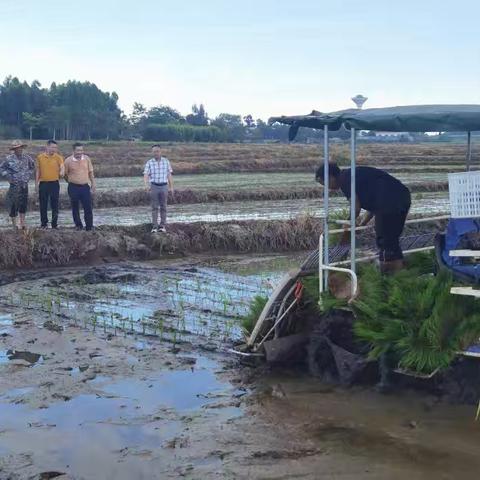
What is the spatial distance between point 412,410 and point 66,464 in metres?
2.63

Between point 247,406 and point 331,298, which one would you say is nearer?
point 247,406

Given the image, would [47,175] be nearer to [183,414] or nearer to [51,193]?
[51,193]

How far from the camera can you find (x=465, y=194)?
6.07 metres

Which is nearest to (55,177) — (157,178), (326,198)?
(157,178)

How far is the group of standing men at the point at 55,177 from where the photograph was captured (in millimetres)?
13055

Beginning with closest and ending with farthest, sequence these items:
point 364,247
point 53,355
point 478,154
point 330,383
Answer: point 330,383 → point 53,355 → point 364,247 → point 478,154

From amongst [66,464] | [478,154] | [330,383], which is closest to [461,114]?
[330,383]

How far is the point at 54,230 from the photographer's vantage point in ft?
42.9

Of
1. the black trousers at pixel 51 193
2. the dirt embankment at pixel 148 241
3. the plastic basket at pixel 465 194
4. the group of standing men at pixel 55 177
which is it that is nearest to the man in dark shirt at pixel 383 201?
the plastic basket at pixel 465 194

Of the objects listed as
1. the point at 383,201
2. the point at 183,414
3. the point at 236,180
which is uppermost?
the point at 383,201

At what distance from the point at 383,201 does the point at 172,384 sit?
8.16 ft

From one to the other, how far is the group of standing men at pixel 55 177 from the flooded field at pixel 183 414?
4.17 metres

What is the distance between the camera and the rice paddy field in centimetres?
523

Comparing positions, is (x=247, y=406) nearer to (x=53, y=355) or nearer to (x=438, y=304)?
(x=438, y=304)
